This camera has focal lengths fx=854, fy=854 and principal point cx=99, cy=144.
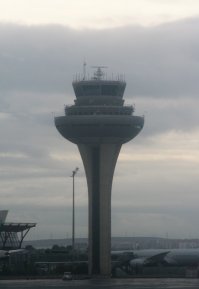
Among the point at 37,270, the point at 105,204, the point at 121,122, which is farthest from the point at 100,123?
the point at 37,270

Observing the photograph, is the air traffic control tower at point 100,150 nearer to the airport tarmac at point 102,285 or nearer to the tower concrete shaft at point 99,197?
the tower concrete shaft at point 99,197

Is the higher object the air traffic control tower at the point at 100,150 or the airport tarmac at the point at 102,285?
the air traffic control tower at the point at 100,150

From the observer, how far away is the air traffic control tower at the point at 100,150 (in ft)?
592

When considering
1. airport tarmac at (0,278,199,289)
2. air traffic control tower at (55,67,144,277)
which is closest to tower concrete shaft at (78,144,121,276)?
air traffic control tower at (55,67,144,277)

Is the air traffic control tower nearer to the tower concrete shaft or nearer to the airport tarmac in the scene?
the tower concrete shaft

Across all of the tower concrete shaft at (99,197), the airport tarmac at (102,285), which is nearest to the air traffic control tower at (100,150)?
the tower concrete shaft at (99,197)

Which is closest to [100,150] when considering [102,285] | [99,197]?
[99,197]

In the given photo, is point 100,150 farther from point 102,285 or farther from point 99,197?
point 102,285

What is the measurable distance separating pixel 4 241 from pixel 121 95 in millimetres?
43896

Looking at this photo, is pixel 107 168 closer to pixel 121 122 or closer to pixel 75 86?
pixel 121 122

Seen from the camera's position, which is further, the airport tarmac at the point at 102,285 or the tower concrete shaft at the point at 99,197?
the tower concrete shaft at the point at 99,197

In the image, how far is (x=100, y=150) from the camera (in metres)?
181

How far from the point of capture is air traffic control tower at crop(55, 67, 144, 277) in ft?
592

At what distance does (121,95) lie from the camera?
190 m
